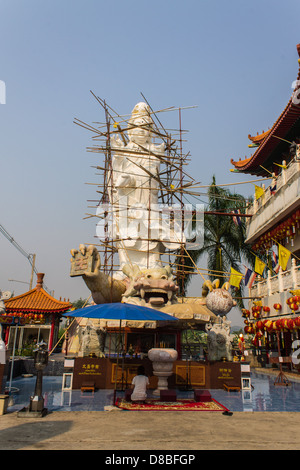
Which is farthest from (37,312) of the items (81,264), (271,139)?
(271,139)

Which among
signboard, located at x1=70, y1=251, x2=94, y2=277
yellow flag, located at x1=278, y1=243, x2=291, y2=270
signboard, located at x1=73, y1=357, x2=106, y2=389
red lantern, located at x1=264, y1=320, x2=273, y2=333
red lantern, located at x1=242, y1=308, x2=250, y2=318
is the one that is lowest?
signboard, located at x1=73, y1=357, x2=106, y2=389

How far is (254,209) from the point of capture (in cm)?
1811

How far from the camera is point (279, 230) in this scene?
50.9 feet

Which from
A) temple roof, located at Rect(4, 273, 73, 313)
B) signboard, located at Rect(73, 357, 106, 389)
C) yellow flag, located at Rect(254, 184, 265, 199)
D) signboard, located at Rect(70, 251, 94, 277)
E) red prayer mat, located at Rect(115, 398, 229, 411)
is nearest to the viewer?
red prayer mat, located at Rect(115, 398, 229, 411)

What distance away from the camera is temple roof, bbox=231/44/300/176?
1409 cm

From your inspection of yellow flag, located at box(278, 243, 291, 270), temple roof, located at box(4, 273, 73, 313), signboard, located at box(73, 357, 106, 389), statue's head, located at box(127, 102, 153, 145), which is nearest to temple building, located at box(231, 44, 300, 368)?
yellow flag, located at box(278, 243, 291, 270)

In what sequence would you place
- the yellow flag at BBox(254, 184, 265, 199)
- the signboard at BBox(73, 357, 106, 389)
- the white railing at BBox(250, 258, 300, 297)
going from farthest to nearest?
the yellow flag at BBox(254, 184, 265, 199) < the white railing at BBox(250, 258, 300, 297) < the signboard at BBox(73, 357, 106, 389)

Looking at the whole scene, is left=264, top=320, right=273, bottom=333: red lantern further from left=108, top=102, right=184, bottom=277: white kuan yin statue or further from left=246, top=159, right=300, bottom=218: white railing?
left=108, top=102, right=184, bottom=277: white kuan yin statue

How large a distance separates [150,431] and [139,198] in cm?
1481

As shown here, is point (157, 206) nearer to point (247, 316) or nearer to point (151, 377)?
point (247, 316)

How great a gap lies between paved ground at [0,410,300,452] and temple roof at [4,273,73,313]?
13.7 meters

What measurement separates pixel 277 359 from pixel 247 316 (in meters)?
7.39
